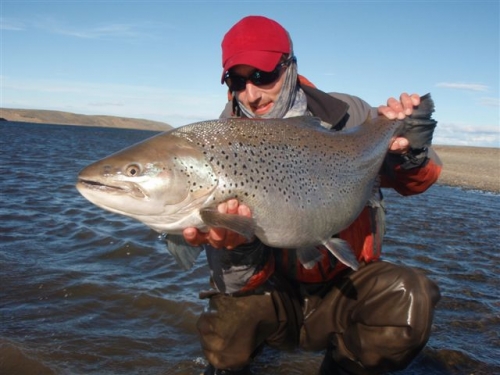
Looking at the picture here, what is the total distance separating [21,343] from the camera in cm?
459

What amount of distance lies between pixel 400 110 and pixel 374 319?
1.71m

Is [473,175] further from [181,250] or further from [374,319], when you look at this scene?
[181,250]

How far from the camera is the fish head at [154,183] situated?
2914mm

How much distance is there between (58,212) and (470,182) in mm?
22911

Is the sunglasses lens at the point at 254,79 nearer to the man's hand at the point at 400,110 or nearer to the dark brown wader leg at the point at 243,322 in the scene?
the man's hand at the point at 400,110

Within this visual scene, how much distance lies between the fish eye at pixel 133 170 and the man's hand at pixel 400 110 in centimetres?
209

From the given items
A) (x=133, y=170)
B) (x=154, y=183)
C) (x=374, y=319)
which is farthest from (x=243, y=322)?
(x=133, y=170)

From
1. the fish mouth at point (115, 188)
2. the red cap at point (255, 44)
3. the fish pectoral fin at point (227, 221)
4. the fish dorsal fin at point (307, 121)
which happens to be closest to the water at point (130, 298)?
the fish pectoral fin at point (227, 221)

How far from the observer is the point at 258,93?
401 cm

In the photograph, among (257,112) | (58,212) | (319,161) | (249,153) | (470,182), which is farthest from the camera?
(470,182)

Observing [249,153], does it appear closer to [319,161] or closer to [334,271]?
[319,161]

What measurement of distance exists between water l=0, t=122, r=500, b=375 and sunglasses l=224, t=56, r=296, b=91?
103 inches

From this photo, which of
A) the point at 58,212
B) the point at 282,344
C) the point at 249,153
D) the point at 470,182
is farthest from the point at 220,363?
the point at 470,182

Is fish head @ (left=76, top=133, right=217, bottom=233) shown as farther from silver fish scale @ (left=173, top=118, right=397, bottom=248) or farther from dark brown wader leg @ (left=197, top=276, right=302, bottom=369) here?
dark brown wader leg @ (left=197, top=276, right=302, bottom=369)
